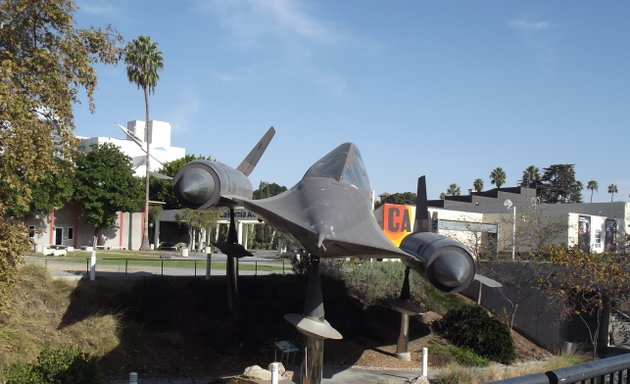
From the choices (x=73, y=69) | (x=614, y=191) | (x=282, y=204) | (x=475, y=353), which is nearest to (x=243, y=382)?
(x=282, y=204)

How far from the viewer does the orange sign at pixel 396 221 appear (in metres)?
33.7

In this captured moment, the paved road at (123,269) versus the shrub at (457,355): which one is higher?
the paved road at (123,269)

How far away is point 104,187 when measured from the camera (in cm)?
5250

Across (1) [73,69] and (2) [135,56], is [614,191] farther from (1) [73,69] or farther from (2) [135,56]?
(1) [73,69]

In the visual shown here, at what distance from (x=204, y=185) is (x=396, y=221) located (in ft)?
72.4

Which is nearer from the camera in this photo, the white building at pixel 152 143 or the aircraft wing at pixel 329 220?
the aircraft wing at pixel 329 220

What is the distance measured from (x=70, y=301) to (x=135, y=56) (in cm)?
3842

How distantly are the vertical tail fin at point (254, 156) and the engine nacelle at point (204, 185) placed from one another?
2426 millimetres

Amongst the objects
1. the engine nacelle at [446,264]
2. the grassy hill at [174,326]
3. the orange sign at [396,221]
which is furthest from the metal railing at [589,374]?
the orange sign at [396,221]

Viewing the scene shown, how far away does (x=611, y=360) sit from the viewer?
3717 millimetres

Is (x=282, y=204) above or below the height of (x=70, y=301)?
above

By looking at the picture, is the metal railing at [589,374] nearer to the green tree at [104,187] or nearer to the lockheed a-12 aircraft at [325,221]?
the lockheed a-12 aircraft at [325,221]

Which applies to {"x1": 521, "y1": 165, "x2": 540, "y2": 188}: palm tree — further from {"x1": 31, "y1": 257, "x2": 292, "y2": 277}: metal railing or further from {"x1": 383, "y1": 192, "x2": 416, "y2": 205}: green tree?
{"x1": 31, "y1": 257, "x2": 292, "y2": 277}: metal railing

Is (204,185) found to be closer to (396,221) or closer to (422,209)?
(422,209)
